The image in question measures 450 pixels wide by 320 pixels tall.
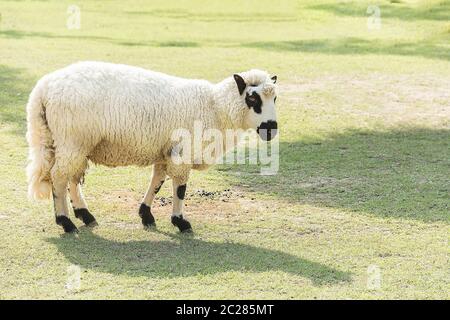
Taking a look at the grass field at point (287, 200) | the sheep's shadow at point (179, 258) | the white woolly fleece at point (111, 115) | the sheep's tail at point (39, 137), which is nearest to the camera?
→ the grass field at point (287, 200)

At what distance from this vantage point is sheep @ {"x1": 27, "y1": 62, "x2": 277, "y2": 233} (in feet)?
32.7

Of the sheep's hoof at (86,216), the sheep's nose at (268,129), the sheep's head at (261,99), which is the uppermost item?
the sheep's head at (261,99)

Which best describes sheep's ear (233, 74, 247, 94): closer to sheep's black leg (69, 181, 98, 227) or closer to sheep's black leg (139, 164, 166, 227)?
sheep's black leg (139, 164, 166, 227)

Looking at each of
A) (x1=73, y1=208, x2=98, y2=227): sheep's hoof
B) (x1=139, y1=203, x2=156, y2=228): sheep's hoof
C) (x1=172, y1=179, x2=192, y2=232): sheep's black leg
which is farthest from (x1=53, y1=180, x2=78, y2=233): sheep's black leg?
(x1=172, y1=179, x2=192, y2=232): sheep's black leg

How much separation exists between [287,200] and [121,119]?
119 inches

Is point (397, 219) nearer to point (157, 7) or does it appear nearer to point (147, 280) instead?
point (147, 280)

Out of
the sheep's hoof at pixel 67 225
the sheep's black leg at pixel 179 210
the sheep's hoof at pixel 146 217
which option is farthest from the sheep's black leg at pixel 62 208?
the sheep's black leg at pixel 179 210

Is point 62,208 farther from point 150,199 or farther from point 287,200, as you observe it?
point 287,200

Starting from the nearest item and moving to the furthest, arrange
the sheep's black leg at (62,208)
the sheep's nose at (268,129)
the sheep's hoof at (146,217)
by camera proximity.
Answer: the sheep's black leg at (62,208), the sheep's nose at (268,129), the sheep's hoof at (146,217)

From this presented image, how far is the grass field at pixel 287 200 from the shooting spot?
895cm

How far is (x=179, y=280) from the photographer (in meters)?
8.83

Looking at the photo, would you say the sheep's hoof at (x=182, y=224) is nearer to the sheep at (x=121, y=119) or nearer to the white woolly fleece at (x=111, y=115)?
the sheep at (x=121, y=119)

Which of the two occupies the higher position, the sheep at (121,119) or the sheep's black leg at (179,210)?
the sheep at (121,119)

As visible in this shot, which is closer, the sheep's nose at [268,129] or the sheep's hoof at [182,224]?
the sheep's nose at [268,129]
